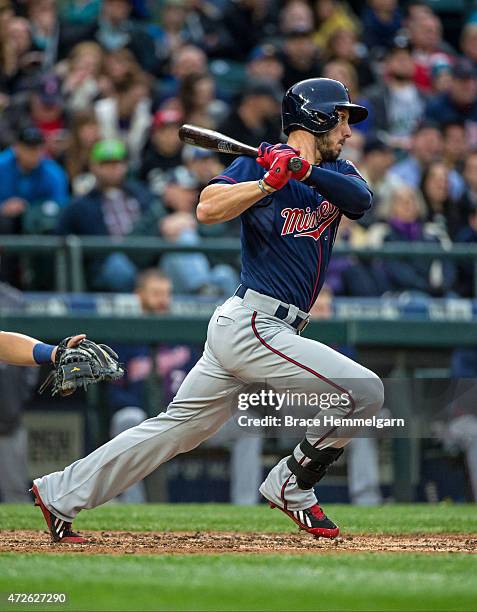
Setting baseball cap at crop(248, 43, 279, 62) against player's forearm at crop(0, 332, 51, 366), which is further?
baseball cap at crop(248, 43, 279, 62)

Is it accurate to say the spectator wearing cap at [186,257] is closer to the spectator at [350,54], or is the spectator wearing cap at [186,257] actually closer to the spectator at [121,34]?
the spectator at [121,34]

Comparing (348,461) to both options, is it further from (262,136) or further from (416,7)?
(416,7)

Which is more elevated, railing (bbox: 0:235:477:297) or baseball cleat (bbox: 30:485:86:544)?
railing (bbox: 0:235:477:297)

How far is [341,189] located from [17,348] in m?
1.61

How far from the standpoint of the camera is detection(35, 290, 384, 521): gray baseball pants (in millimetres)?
5715

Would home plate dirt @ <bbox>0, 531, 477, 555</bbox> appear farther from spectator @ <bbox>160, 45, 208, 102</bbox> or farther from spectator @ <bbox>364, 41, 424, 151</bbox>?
spectator @ <bbox>364, 41, 424, 151</bbox>

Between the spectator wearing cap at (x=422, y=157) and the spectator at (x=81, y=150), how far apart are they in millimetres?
2791

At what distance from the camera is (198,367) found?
5.87 m

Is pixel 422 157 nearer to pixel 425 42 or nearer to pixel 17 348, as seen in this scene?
pixel 425 42

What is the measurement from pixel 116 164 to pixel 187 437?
4977 millimetres

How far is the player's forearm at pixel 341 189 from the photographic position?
5.54 meters

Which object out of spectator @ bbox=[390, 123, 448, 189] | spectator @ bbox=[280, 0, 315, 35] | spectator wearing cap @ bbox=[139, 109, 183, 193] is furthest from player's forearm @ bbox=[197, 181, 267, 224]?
spectator @ bbox=[280, 0, 315, 35]

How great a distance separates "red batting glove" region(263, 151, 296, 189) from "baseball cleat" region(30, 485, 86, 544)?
1687mm

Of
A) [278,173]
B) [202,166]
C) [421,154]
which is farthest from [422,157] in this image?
[278,173]
